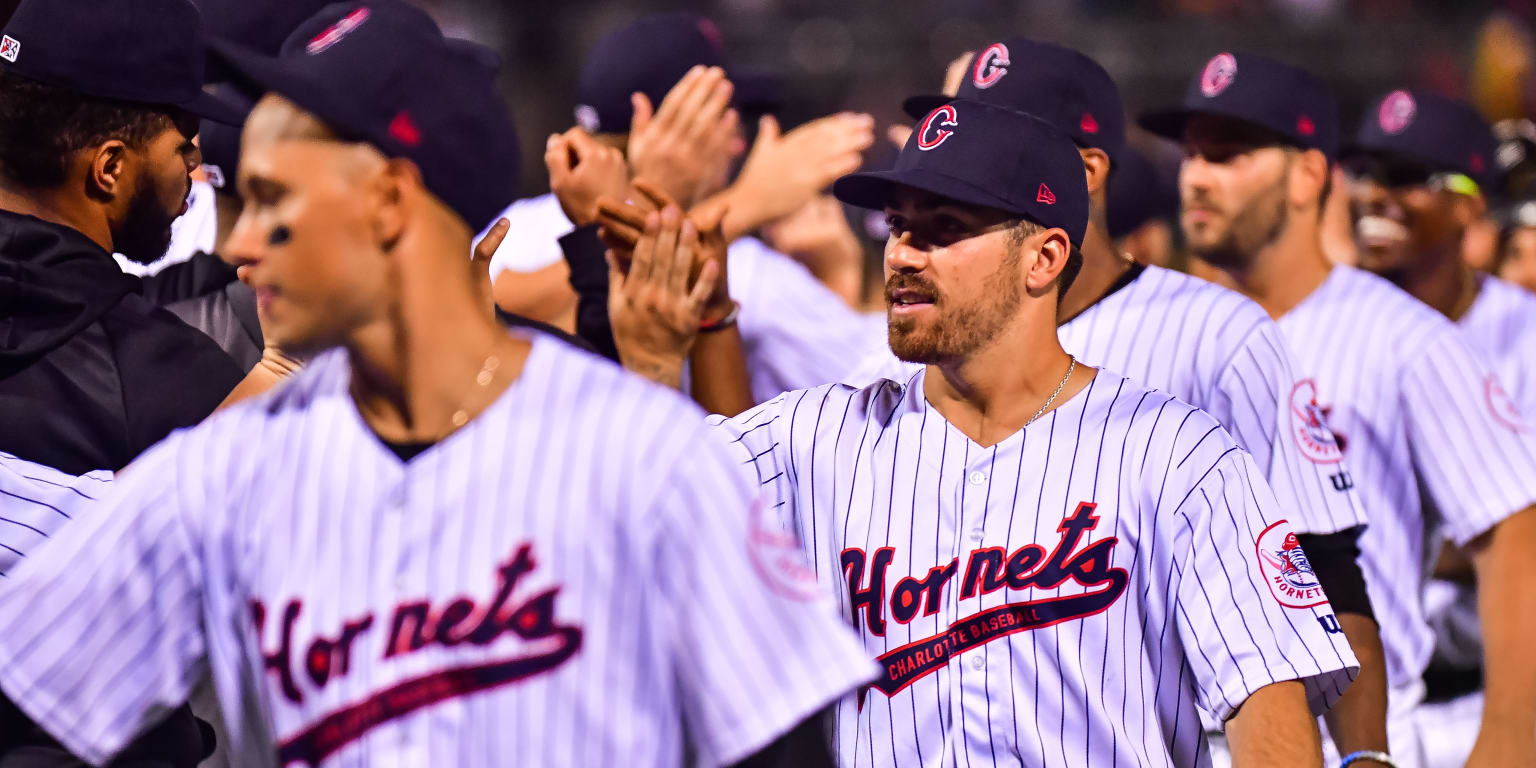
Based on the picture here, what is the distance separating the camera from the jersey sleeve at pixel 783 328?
515cm

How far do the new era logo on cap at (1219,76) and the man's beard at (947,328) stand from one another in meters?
1.85

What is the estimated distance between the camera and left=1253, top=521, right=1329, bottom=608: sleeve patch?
9.29 ft

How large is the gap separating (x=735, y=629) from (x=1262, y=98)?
3.18m

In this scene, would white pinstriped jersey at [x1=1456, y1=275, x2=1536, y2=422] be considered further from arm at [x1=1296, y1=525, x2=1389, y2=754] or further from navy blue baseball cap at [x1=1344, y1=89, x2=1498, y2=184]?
arm at [x1=1296, y1=525, x2=1389, y2=754]

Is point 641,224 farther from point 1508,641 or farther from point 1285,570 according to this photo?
point 1508,641

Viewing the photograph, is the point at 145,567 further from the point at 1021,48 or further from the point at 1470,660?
the point at 1470,660

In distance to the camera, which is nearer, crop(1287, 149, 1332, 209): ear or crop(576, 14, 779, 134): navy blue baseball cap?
crop(1287, 149, 1332, 209): ear

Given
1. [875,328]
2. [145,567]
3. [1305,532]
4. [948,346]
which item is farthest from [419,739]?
[875,328]

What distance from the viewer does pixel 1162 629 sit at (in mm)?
2885

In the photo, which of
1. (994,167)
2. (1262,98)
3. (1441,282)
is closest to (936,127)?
(994,167)

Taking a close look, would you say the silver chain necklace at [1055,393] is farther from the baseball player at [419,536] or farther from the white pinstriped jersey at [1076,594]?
the baseball player at [419,536]

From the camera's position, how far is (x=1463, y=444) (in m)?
4.31

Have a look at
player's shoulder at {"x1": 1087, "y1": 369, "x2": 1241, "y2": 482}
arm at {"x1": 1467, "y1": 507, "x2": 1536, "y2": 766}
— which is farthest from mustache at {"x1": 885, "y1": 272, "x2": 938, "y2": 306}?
arm at {"x1": 1467, "y1": 507, "x2": 1536, "y2": 766}

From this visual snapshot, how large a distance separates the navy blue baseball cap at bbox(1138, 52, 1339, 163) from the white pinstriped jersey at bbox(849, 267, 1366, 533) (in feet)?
3.20
